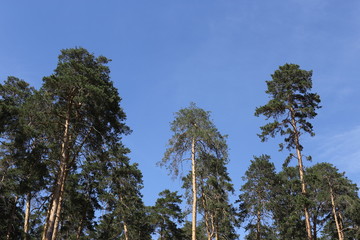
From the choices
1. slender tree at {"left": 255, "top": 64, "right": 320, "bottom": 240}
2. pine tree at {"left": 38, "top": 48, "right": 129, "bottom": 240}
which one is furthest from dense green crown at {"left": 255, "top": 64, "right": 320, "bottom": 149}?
pine tree at {"left": 38, "top": 48, "right": 129, "bottom": 240}

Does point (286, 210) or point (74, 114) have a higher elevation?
point (74, 114)

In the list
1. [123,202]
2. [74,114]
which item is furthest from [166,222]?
[74,114]

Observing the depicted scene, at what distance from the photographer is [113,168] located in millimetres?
20781

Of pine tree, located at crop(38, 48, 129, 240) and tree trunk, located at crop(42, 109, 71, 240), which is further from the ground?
pine tree, located at crop(38, 48, 129, 240)

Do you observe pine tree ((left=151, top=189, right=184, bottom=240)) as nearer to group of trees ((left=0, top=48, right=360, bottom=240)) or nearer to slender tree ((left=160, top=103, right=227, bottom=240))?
group of trees ((left=0, top=48, right=360, bottom=240))

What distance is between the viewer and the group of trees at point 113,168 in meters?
16.2

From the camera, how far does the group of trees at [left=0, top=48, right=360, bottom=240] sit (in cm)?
1619

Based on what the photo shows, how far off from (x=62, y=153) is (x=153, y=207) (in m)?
20.3

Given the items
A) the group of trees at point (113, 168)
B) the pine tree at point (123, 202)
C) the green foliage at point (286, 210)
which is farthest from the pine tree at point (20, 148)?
the green foliage at point (286, 210)

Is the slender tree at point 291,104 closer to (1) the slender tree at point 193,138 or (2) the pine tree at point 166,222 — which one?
(1) the slender tree at point 193,138

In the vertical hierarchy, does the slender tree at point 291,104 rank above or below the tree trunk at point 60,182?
above

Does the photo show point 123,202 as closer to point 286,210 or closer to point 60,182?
point 60,182

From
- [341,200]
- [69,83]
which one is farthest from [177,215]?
[69,83]

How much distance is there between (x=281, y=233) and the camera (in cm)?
2695
